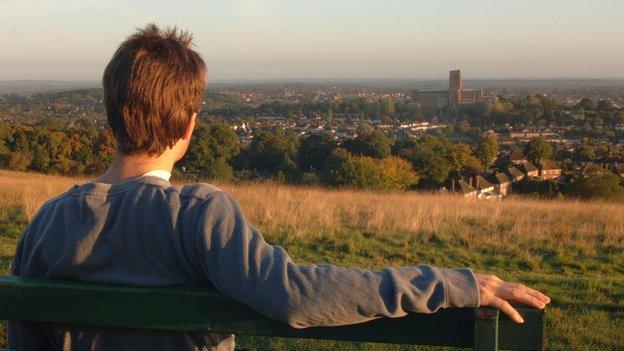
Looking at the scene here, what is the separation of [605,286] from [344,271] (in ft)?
14.8

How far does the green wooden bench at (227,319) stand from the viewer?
1.54 meters

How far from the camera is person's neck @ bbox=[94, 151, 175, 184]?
5.65 feet

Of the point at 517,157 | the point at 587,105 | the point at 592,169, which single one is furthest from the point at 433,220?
the point at 587,105

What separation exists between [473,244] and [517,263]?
669 mm

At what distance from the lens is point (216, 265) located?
1518 millimetres

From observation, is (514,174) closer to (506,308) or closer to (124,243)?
(506,308)

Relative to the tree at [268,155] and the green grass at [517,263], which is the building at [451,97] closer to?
the tree at [268,155]

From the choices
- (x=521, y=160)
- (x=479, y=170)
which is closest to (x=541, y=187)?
(x=479, y=170)

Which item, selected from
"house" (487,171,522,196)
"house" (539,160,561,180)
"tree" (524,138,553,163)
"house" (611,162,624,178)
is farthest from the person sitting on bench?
"tree" (524,138,553,163)

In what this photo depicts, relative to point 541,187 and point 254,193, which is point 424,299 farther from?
point 541,187

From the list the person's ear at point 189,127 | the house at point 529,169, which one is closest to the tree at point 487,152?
the house at point 529,169

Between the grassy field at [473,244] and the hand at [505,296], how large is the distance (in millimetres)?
2620

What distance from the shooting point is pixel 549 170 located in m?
29.3

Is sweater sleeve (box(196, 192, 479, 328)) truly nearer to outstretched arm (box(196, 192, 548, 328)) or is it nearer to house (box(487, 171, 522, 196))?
outstretched arm (box(196, 192, 548, 328))
